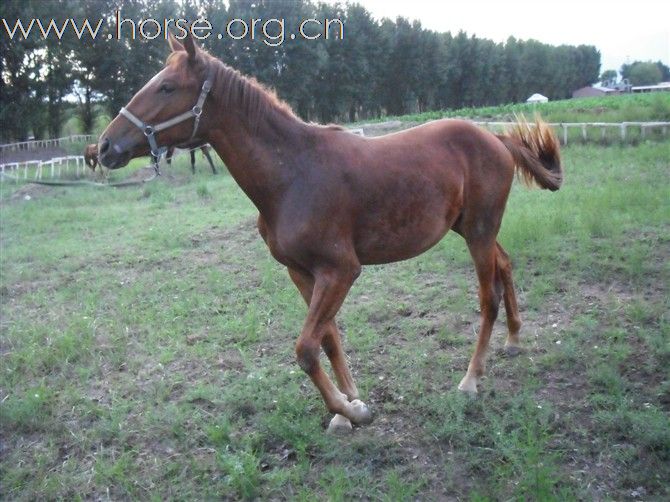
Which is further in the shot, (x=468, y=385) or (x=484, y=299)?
(x=484, y=299)

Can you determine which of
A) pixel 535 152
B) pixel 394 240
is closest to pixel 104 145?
pixel 394 240

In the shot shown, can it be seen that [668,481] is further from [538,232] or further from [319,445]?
[538,232]

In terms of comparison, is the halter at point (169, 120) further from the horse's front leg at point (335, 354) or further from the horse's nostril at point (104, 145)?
the horse's front leg at point (335, 354)

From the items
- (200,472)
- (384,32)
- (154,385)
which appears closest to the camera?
(200,472)

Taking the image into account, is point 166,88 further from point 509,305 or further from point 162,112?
point 509,305

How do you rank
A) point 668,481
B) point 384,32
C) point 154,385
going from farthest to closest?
point 384,32, point 154,385, point 668,481

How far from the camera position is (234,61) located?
2997 cm

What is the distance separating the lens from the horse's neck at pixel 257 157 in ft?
11.7

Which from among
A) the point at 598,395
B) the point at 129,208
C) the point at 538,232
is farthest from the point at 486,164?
the point at 129,208

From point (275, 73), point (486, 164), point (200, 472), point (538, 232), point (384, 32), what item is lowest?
point (200, 472)

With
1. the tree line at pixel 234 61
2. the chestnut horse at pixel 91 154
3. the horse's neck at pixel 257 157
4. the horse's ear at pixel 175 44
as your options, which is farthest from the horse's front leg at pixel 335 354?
the tree line at pixel 234 61

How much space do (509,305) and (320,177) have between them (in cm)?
206

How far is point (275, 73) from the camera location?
32.7 meters

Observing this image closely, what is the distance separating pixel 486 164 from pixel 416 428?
6.58 ft
